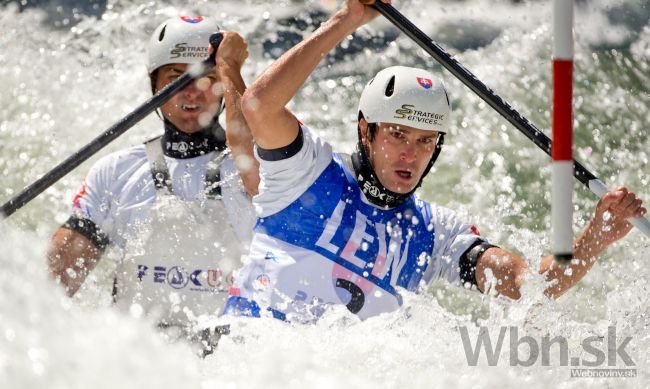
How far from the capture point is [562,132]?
3023 millimetres

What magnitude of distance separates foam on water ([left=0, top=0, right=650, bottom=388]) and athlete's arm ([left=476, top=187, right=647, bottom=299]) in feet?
0.27

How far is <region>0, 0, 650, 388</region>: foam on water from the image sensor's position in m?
3.11

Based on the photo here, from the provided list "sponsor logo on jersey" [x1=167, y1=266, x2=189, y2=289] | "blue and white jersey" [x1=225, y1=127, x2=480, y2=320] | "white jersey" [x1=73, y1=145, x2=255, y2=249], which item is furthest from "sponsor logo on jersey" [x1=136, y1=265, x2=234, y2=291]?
"blue and white jersey" [x1=225, y1=127, x2=480, y2=320]

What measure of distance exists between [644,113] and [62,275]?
607 cm

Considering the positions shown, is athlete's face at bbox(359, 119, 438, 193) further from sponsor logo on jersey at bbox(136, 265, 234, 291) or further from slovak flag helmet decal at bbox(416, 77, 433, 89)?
sponsor logo on jersey at bbox(136, 265, 234, 291)

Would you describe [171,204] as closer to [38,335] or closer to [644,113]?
[38,335]

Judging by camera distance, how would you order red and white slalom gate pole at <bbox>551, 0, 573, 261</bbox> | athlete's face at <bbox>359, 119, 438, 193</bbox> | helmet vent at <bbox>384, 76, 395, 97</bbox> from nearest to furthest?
red and white slalom gate pole at <bbox>551, 0, 573, 261</bbox> → athlete's face at <bbox>359, 119, 438, 193</bbox> → helmet vent at <bbox>384, 76, 395, 97</bbox>

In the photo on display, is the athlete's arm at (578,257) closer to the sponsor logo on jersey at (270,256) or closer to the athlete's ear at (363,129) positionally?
the athlete's ear at (363,129)

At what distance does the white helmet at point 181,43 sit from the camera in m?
5.18

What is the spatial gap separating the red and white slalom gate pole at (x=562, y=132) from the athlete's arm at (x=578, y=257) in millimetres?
895

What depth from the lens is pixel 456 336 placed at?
3986 mm

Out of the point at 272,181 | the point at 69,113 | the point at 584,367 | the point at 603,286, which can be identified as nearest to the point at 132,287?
the point at 272,181

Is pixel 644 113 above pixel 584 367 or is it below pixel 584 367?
below

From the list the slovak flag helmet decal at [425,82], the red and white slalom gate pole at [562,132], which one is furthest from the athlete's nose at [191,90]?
the red and white slalom gate pole at [562,132]
